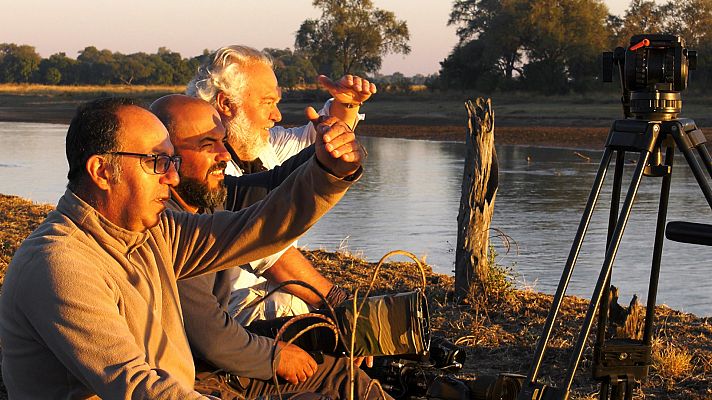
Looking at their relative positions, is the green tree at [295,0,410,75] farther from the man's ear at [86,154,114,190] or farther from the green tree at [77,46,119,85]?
the man's ear at [86,154,114,190]

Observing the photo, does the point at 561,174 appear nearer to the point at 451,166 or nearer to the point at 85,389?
the point at 451,166

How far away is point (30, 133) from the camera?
30.4 m

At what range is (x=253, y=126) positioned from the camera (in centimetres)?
427

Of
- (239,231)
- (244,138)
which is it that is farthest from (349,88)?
(239,231)

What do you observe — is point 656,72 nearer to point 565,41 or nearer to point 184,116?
point 184,116

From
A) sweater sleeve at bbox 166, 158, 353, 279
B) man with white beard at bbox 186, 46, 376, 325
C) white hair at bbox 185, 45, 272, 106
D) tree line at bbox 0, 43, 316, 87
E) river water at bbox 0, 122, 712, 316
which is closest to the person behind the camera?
sweater sleeve at bbox 166, 158, 353, 279

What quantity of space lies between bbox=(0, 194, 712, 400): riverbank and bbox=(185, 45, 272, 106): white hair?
5.93 ft

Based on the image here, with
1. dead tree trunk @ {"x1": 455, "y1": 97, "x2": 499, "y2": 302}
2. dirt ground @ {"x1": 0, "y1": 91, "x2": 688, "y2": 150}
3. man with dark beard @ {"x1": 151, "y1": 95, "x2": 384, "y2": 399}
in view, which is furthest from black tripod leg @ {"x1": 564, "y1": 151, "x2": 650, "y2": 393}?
dirt ground @ {"x1": 0, "y1": 91, "x2": 688, "y2": 150}

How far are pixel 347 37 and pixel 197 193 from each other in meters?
46.9

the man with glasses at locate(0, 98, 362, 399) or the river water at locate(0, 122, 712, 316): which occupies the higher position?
the man with glasses at locate(0, 98, 362, 399)

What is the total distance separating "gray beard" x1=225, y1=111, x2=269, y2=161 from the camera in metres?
4.25

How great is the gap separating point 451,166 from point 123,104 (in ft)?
49.7

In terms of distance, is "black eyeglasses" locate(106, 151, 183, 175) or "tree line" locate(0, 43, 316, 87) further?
"tree line" locate(0, 43, 316, 87)

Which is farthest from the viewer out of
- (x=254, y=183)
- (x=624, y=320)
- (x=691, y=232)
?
(x=624, y=320)
